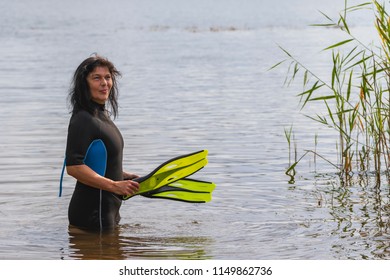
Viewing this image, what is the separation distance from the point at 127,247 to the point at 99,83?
4.65ft

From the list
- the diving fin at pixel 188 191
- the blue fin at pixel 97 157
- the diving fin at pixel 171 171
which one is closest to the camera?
the blue fin at pixel 97 157

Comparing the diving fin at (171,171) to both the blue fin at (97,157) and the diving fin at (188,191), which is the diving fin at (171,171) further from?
the blue fin at (97,157)

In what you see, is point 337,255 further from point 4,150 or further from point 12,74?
point 12,74

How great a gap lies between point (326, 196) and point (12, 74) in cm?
1404

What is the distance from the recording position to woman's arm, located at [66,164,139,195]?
272 inches

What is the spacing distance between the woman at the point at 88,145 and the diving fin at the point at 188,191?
42 centimetres

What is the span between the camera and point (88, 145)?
6988 mm

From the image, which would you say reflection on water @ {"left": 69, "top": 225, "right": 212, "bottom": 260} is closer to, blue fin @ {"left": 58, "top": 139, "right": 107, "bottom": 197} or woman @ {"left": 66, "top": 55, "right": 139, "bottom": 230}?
woman @ {"left": 66, "top": 55, "right": 139, "bottom": 230}

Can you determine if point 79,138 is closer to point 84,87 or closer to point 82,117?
point 82,117

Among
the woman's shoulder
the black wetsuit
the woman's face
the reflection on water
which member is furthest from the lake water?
the woman's face

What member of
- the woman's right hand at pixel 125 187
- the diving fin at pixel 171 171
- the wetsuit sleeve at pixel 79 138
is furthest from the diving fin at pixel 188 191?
the wetsuit sleeve at pixel 79 138

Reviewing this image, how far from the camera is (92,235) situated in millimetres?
7484

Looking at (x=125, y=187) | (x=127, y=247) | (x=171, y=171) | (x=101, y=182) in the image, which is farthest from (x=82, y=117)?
(x=127, y=247)

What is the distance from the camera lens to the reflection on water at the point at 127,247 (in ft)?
24.1
